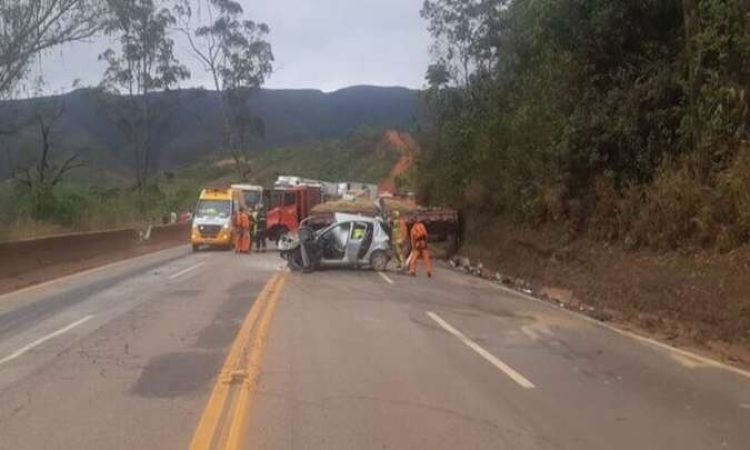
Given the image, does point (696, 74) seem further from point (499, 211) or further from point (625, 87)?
point (499, 211)

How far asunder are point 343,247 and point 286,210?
1585 centimetres

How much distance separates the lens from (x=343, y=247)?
996 inches

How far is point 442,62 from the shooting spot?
48281 millimetres

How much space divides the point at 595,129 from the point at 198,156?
245ft

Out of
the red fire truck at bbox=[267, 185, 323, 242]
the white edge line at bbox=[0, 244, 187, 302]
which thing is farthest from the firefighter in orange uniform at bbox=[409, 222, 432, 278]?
the red fire truck at bbox=[267, 185, 323, 242]

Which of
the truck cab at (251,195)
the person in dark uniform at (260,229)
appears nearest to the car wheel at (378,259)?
the person in dark uniform at (260,229)

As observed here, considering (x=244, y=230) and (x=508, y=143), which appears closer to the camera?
(x=508, y=143)

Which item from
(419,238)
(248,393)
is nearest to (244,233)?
(419,238)

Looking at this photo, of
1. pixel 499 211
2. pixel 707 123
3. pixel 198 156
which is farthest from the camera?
pixel 198 156

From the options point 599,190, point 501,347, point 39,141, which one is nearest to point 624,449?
point 501,347

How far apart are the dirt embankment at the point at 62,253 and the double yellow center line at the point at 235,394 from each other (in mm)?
9974

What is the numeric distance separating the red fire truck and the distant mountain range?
28213mm

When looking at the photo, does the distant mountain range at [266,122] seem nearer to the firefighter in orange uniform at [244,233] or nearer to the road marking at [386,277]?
the firefighter in orange uniform at [244,233]

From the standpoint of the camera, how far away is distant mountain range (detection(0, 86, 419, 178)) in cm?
7530
